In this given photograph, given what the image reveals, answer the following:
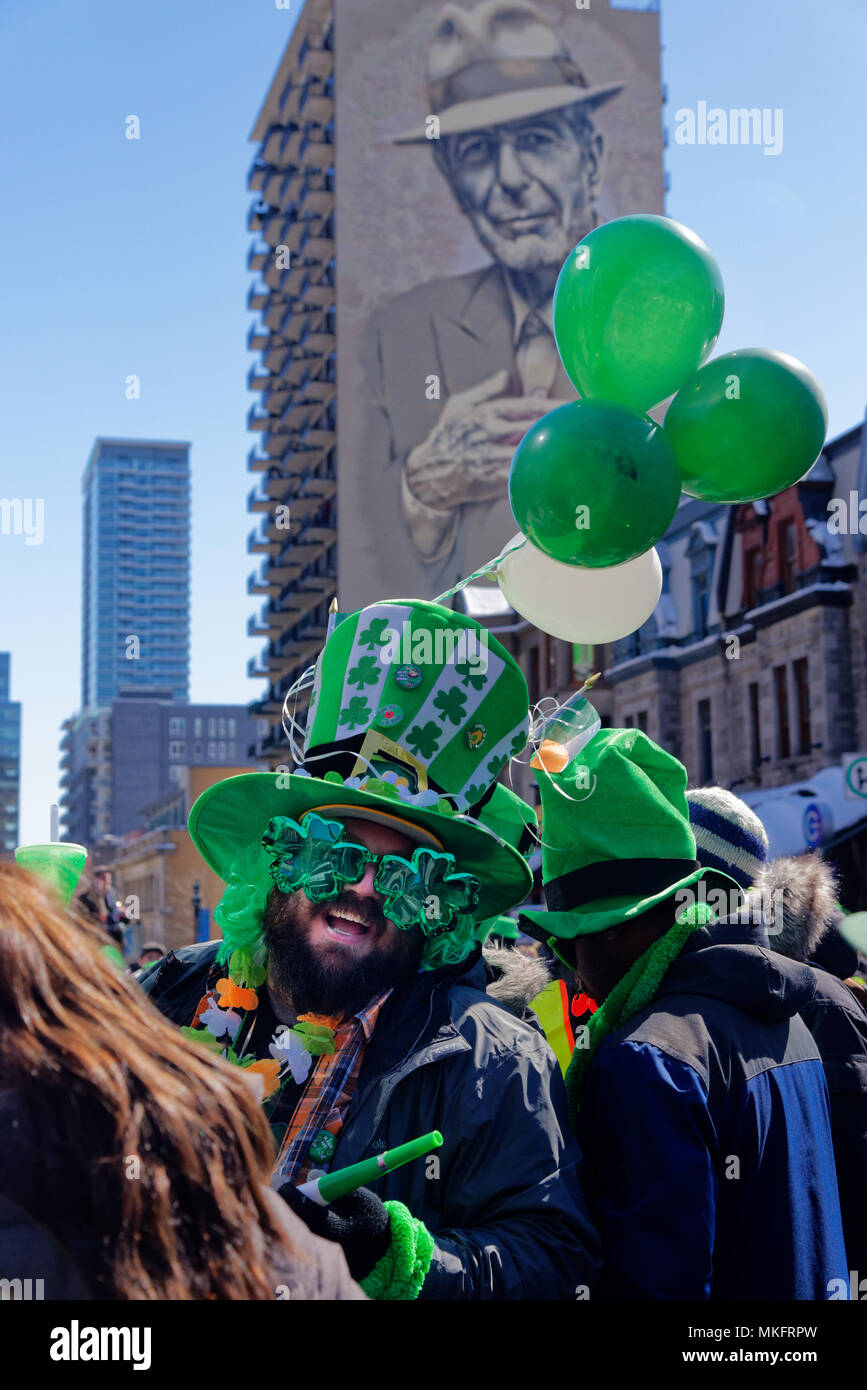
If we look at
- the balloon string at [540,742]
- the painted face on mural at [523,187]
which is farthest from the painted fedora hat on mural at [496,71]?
the balloon string at [540,742]

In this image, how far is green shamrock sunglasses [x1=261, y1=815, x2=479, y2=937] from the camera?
9.40ft

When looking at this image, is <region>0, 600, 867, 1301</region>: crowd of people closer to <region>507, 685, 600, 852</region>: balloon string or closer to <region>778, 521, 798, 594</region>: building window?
<region>507, 685, 600, 852</region>: balloon string

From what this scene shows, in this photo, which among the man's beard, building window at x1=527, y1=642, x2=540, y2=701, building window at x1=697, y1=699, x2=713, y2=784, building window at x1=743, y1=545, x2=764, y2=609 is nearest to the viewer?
the man's beard

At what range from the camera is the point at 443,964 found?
2908 millimetres

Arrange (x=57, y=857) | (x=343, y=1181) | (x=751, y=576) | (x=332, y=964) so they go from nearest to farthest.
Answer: (x=343, y=1181) → (x=332, y=964) → (x=57, y=857) → (x=751, y=576)

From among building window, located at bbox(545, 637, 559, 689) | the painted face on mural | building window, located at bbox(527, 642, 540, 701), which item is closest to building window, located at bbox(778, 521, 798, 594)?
building window, located at bbox(545, 637, 559, 689)

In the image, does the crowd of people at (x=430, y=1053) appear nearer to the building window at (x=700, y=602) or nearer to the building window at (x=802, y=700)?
the building window at (x=802, y=700)

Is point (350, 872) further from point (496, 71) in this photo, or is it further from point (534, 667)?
point (496, 71)

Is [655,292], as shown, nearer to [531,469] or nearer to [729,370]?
[729,370]

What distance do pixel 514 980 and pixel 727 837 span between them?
1.09 meters

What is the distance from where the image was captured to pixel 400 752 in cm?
310

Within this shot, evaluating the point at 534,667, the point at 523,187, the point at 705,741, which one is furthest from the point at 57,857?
the point at 523,187

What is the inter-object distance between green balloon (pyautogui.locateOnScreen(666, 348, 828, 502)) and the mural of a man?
46035mm
